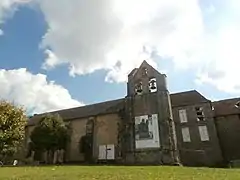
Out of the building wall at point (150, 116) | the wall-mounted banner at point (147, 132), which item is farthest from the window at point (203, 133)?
the wall-mounted banner at point (147, 132)

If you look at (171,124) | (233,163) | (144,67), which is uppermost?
(144,67)

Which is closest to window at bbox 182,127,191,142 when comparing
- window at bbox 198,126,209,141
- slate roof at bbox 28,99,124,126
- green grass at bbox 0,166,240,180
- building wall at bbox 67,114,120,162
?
window at bbox 198,126,209,141

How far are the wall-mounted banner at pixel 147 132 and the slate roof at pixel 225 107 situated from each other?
34.0 ft

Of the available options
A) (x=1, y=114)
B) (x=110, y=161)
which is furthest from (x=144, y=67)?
(x=1, y=114)

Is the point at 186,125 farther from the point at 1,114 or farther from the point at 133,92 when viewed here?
the point at 1,114

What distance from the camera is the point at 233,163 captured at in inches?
1341

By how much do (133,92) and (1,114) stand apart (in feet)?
57.8

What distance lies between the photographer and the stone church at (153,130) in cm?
3575

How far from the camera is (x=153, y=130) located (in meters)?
36.0

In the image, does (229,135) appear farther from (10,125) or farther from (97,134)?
(10,125)

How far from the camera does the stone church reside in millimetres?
35750

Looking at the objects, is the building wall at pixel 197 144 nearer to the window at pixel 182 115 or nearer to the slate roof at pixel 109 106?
the window at pixel 182 115

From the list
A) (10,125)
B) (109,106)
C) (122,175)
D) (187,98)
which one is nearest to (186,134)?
(187,98)

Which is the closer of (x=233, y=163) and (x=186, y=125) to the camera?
(x=233, y=163)
